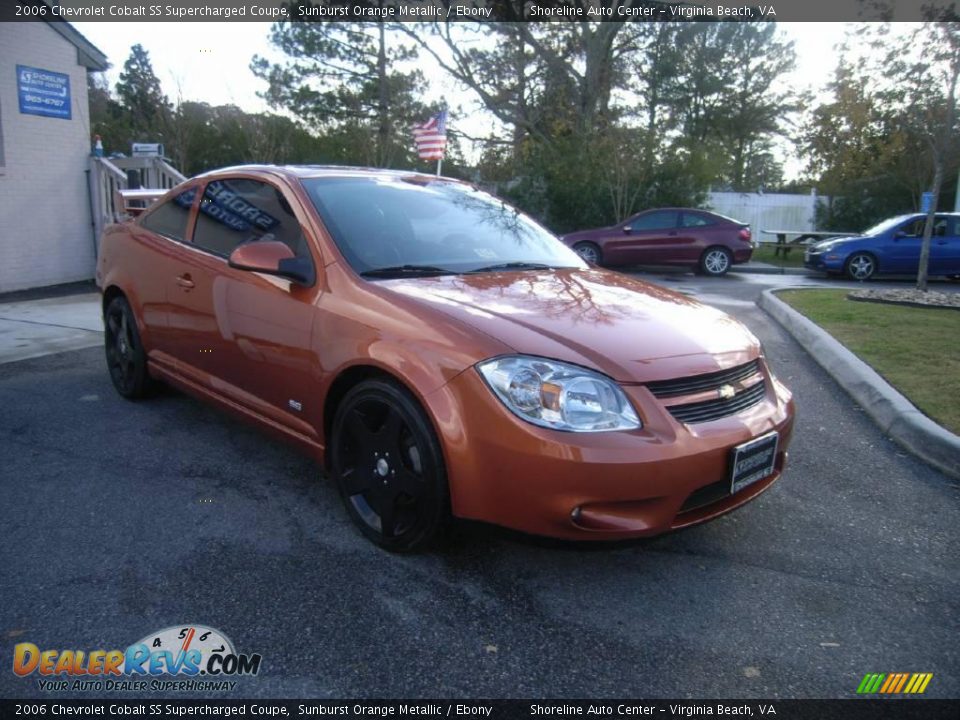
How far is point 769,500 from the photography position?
3551 mm

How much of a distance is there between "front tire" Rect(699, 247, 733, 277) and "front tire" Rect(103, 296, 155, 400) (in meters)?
12.7

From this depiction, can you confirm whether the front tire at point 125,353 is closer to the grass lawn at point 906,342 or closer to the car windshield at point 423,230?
the car windshield at point 423,230

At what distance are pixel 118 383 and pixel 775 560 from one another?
4.29m

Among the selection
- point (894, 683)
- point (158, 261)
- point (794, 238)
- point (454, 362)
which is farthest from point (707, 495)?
point (794, 238)

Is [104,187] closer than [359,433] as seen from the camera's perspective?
No

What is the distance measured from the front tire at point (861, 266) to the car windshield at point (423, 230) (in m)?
12.4

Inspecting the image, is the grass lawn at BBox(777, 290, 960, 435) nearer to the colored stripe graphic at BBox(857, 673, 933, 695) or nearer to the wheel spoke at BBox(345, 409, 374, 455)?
the colored stripe graphic at BBox(857, 673, 933, 695)

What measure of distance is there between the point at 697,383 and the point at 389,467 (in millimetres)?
1220

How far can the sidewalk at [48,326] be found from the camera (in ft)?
21.6

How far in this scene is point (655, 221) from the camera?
1548 cm

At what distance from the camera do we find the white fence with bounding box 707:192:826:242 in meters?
25.5

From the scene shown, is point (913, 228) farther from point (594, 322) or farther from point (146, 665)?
point (146, 665)

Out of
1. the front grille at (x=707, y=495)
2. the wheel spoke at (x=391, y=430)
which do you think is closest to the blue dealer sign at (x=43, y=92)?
the wheel spoke at (x=391, y=430)

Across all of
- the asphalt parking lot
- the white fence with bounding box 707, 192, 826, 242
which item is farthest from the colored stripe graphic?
the white fence with bounding box 707, 192, 826, 242
